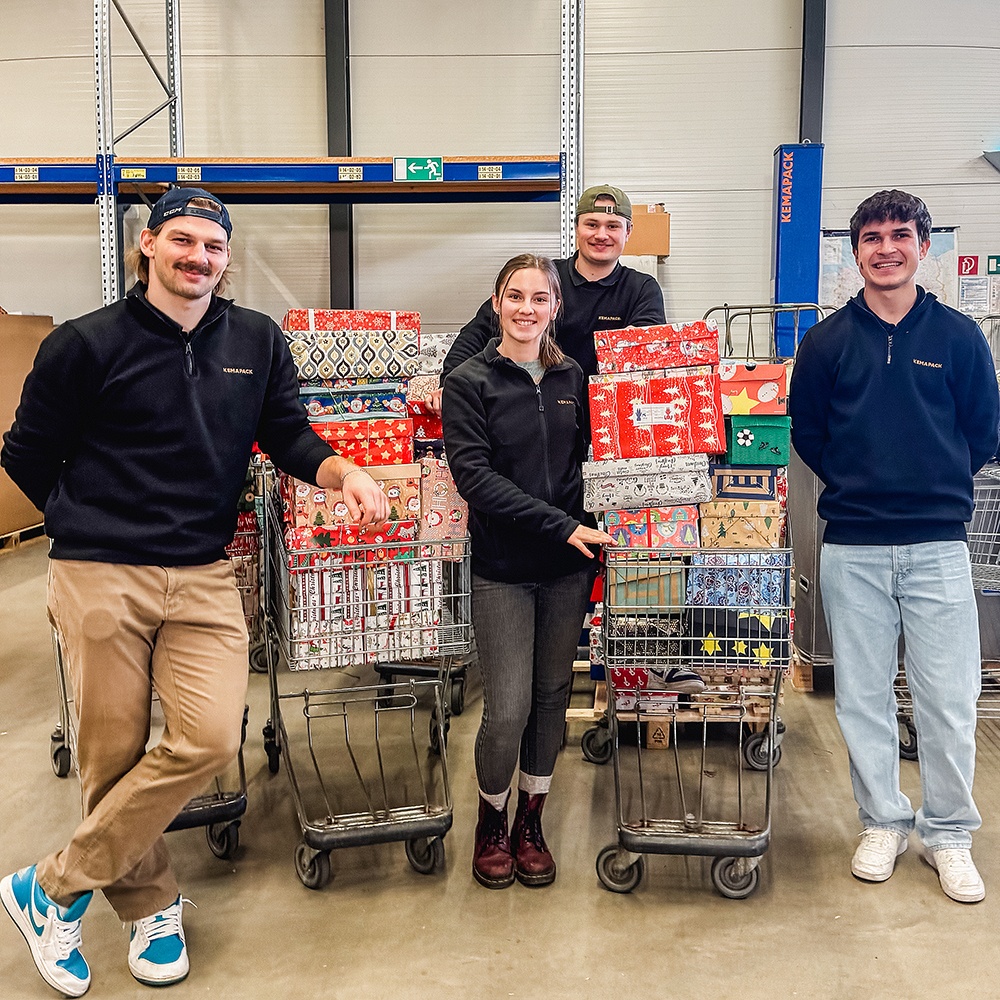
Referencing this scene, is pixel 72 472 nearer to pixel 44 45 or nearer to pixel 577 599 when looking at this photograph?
pixel 577 599

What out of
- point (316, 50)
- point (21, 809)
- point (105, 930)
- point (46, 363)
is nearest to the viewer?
point (46, 363)

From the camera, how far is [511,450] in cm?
259

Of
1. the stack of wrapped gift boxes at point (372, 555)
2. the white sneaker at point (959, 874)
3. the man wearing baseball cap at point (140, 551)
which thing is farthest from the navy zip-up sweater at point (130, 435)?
the white sneaker at point (959, 874)

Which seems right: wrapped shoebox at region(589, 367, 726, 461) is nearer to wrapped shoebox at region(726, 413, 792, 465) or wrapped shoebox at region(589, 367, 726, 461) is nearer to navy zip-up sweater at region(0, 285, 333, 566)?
wrapped shoebox at region(726, 413, 792, 465)

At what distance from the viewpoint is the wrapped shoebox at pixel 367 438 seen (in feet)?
8.67

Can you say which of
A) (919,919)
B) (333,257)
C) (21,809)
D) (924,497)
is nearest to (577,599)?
(924,497)

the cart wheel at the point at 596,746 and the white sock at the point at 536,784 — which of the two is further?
the cart wheel at the point at 596,746

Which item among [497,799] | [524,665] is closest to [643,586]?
[524,665]

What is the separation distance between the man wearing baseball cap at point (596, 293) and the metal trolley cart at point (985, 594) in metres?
1.49

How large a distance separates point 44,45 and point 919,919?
8710 millimetres

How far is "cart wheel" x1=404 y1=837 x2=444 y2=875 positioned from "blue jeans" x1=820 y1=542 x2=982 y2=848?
1.25 m

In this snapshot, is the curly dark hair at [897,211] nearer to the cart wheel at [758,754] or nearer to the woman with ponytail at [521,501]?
the woman with ponytail at [521,501]

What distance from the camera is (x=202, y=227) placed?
2.22 meters

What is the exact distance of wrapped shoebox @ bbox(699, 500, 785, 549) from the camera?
8.83 ft
